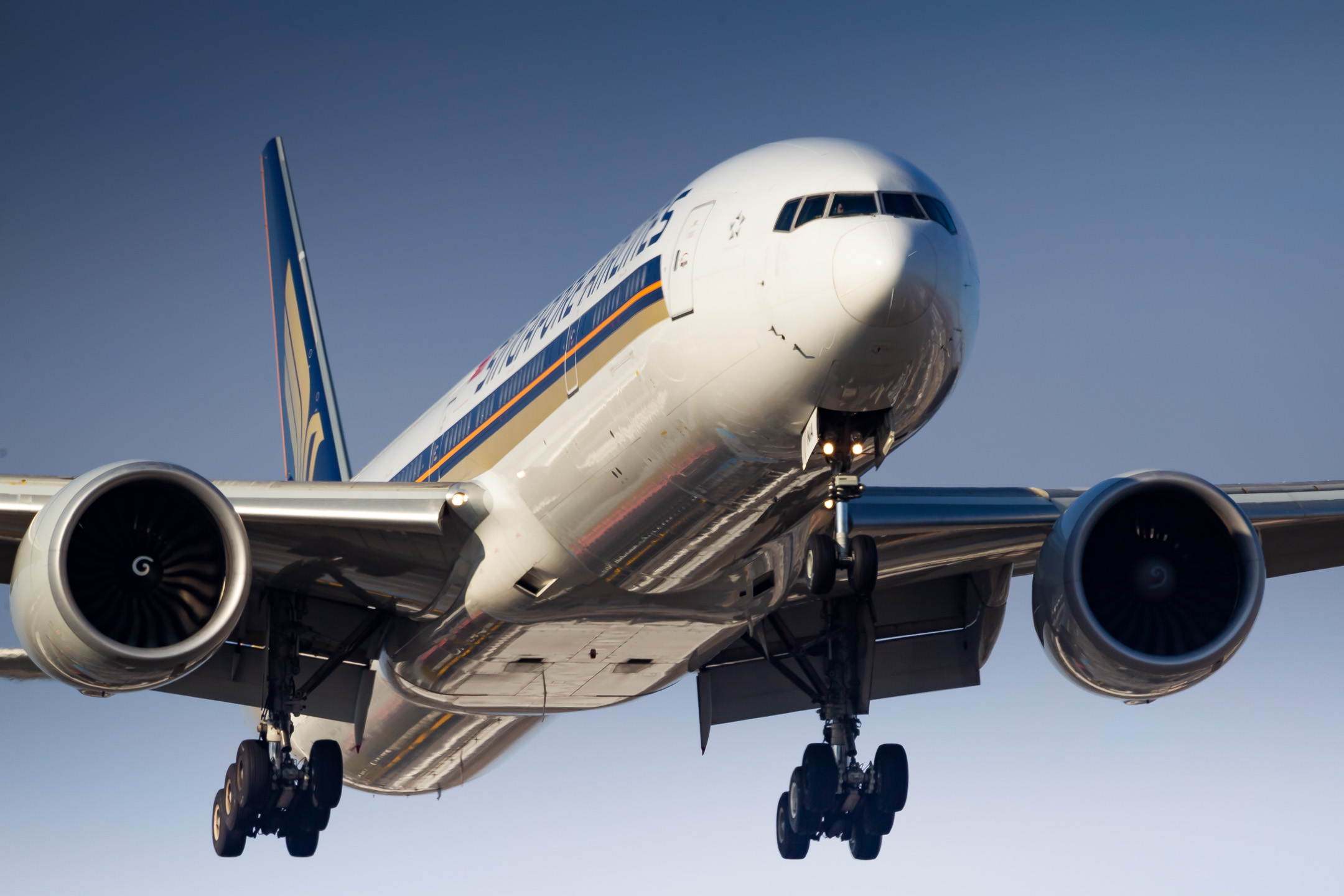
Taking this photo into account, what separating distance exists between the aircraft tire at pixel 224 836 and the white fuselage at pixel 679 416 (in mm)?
2518

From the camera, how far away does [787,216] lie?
1348 centimetres

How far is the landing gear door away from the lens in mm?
14141

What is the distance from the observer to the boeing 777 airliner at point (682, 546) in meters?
13.5

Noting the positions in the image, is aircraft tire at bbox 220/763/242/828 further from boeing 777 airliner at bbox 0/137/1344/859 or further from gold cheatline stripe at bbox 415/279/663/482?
gold cheatline stripe at bbox 415/279/663/482

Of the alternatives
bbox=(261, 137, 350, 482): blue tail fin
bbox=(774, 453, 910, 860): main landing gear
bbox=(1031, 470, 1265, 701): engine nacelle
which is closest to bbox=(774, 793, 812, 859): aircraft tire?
bbox=(774, 453, 910, 860): main landing gear

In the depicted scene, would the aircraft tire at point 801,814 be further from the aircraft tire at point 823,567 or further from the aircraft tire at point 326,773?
the aircraft tire at point 823,567

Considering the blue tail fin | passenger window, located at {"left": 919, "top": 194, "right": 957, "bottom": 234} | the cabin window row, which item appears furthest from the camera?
the blue tail fin

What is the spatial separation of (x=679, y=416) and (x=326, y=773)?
337 inches

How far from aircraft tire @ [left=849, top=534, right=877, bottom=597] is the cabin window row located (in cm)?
265

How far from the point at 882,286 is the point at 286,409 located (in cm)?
2090

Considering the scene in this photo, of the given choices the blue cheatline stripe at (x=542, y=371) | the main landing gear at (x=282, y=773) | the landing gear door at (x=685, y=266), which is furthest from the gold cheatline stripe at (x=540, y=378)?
the main landing gear at (x=282, y=773)

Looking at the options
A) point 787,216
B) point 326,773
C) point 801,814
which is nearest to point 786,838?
point 801,814

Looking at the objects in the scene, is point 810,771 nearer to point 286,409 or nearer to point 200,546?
point 200,546

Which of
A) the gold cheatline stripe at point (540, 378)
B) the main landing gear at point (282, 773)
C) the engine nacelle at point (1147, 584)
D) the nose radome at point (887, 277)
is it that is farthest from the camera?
the main landing gear at point (282, 773)
